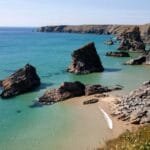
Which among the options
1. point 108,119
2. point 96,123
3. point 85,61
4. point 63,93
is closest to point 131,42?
point 85,61

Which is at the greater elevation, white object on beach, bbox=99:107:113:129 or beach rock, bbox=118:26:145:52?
white object on beach, bbox=99:107:113:129

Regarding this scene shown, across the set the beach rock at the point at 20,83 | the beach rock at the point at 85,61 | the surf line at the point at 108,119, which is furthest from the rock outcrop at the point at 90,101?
the beach rock at the point at 85,61

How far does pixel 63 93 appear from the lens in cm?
5222

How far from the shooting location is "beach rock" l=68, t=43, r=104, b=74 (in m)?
78.2

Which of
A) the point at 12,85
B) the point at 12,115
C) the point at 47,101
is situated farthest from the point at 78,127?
the point at 12,85

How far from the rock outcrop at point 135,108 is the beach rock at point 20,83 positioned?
17.6 metres

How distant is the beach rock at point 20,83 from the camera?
56062 mm

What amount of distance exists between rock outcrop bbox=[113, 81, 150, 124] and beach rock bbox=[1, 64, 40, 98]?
57.7ft

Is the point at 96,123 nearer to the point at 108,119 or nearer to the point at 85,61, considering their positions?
the point at 108,119

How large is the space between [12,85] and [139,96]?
2123cm

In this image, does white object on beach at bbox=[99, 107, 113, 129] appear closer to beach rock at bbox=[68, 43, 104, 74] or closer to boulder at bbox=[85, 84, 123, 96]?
boulder at bbox=[85, 84, 123, 96]

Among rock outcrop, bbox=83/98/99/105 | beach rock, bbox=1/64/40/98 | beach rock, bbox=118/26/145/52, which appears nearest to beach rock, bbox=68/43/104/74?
beach rock, bbox=1/64/40/98

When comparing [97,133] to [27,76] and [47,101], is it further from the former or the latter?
[27,76]

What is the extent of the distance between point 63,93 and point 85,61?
2788cm
